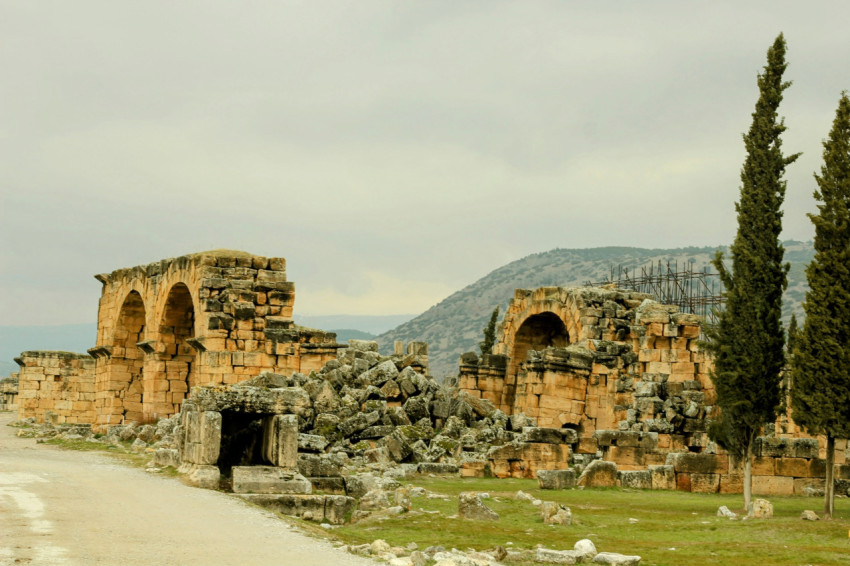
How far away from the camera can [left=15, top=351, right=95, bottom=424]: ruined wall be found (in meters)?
37.0

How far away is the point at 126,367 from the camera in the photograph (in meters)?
32.4

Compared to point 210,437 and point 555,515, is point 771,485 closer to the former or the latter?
point 555,515

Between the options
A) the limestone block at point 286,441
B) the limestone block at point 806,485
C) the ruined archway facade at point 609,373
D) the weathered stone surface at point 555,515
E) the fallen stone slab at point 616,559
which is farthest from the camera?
the ruined archway facade at point 609,373

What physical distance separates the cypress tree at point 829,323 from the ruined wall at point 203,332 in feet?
41.3

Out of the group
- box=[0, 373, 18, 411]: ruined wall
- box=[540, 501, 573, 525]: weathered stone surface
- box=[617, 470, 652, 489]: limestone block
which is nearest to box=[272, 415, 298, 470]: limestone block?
box=[540, 501, 573, 525]: weathered stone surface

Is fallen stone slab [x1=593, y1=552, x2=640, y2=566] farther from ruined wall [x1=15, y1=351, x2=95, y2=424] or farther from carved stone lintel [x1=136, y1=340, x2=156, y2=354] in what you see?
ruined wall [x1=15, y1=351, x2=95, y2=424]

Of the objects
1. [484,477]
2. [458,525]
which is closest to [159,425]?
[484,477]

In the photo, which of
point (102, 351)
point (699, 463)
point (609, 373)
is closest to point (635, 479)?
point (699, 463)

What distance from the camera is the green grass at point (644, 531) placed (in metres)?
11.8

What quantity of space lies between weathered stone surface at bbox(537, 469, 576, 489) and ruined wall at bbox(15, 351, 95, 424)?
22.3 metres

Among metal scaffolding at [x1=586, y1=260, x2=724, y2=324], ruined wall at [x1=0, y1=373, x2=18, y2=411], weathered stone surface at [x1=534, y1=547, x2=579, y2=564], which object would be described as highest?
metal scaffolding at [x1=586, y1=260, x2=724, y2=324]

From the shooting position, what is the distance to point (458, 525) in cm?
1334

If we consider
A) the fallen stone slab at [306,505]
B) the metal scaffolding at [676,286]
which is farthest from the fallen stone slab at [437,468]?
the metal scaffolding at [676,286]

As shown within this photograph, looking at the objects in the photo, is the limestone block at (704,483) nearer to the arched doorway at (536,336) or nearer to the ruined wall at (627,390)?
the ruined wall at (627,390)
